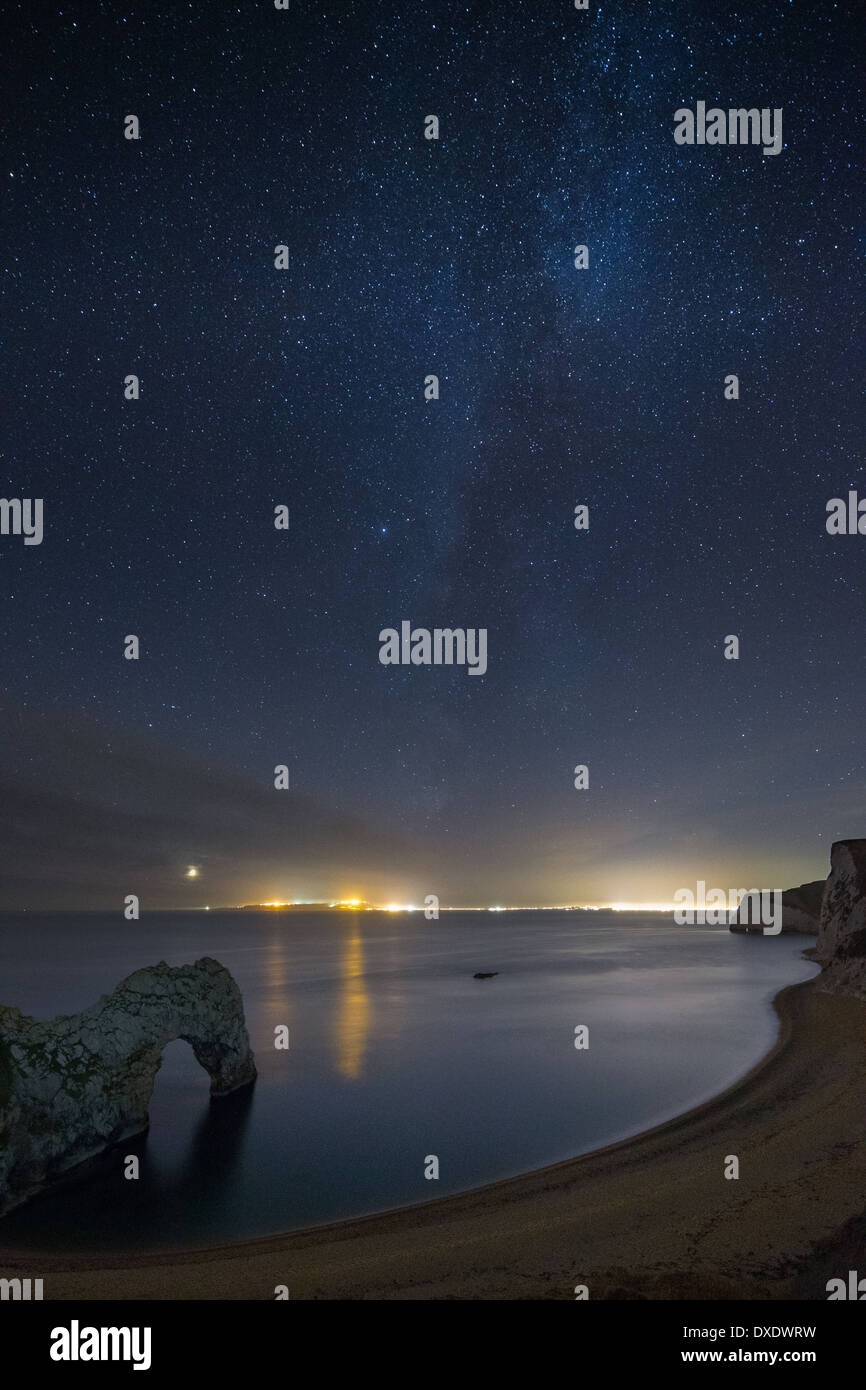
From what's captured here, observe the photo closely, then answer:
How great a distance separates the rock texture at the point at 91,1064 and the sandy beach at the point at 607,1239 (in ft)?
9.35

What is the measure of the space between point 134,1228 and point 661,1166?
11.4 metres

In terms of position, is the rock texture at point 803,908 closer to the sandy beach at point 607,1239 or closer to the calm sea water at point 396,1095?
the calm sea water at point 396,1095

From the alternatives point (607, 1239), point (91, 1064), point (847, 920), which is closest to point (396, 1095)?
point (91, 1064)

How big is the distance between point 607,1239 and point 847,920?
34.0 meters

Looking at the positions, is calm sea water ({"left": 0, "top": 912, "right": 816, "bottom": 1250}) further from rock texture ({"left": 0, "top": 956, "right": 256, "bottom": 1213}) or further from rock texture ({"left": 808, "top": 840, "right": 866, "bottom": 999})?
rock texture ({"left": 808, "top": 840, "right": 866, "bottom": 999})

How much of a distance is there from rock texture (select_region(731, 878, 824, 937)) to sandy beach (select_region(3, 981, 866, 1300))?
8780cm

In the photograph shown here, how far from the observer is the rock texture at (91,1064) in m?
15.4

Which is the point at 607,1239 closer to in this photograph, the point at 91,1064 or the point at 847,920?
the point at 91,1064

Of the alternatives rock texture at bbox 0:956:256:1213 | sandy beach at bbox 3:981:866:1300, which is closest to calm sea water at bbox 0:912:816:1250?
rock texture at bbox 0:956:256:1213

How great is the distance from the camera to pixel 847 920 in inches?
1486
